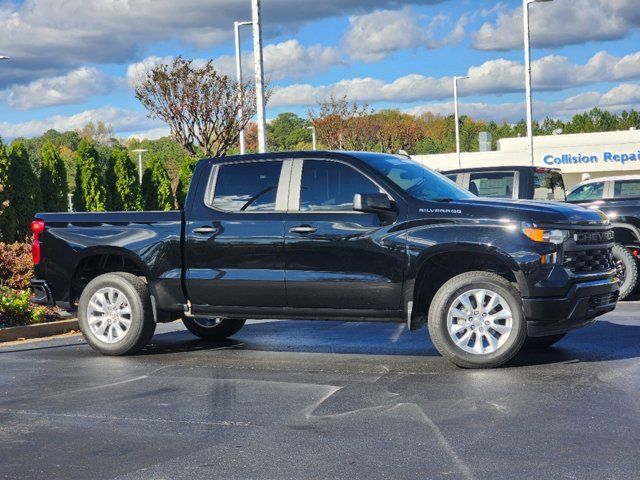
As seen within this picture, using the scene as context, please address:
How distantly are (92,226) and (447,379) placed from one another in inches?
169

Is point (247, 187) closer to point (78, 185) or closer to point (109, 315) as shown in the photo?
point (109, 315)

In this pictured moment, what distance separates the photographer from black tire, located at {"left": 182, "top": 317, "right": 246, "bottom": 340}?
11.3m

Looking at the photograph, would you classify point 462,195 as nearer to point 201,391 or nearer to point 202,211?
point 202,211

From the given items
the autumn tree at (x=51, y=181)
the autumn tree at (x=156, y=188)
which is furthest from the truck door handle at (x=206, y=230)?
the autumn tree at (x=156, y=188)

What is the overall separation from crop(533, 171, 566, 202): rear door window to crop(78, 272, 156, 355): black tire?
21.0ft

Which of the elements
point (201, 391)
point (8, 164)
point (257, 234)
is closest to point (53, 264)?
point (257, 234)

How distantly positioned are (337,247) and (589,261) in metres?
2.29

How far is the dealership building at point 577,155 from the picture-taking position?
59.7 meters

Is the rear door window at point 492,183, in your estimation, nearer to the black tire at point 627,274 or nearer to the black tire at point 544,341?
the black tire at point 627,274

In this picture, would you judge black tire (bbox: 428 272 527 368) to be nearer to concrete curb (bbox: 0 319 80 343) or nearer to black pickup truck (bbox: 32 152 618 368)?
black pickup truck (bbox: 32 152 618 368)

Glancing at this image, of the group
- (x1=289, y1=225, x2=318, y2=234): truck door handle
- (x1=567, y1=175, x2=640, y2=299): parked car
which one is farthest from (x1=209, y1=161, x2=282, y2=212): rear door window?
(x1=567, y1=175, x2=640, y2=299): parked car

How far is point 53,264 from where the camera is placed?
10602mm

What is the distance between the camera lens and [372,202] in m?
8.75

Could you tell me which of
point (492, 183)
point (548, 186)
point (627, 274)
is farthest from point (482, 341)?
point (627, 274)
